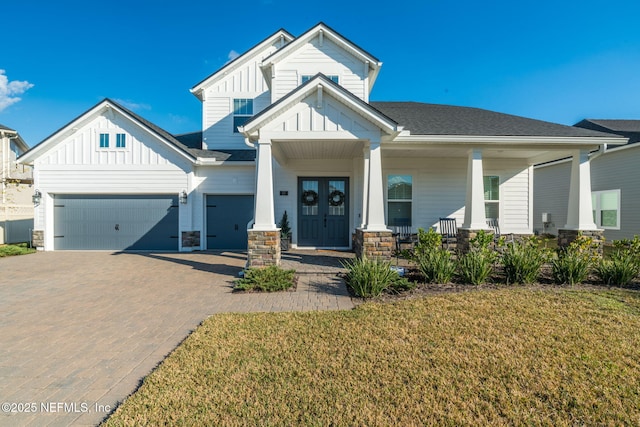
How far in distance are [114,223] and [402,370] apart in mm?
11309

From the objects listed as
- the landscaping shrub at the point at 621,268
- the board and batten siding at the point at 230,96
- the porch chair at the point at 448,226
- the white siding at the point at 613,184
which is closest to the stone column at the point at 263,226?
the board and batten siding at the point at 230,96

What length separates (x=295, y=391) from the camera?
2492 millimetres

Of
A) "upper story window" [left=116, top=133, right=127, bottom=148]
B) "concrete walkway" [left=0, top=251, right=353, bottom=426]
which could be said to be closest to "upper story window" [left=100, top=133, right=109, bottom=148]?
"upper story window" [left=116, top=133, right=127, bottom=148]

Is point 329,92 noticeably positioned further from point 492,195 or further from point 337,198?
point 492,195

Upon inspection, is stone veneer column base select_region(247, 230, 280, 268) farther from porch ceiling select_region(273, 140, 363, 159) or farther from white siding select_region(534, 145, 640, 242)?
white siding select_region(534, 145, 640, 242)

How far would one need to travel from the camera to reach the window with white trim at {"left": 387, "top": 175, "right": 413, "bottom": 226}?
9953mm

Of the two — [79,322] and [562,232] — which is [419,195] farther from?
[79,322]

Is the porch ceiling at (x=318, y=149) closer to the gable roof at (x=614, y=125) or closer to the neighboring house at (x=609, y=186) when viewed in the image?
the neighboring house at (x=609, y=186)

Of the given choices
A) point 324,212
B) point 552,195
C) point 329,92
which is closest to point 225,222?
point 324,212

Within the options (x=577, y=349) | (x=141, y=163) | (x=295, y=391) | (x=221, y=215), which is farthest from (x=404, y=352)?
(x=141, y=163)

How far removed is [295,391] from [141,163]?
10571 millimetres

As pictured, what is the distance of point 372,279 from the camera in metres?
5.19

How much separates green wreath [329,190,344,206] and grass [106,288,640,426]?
20.6ft

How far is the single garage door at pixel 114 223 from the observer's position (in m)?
10.5
